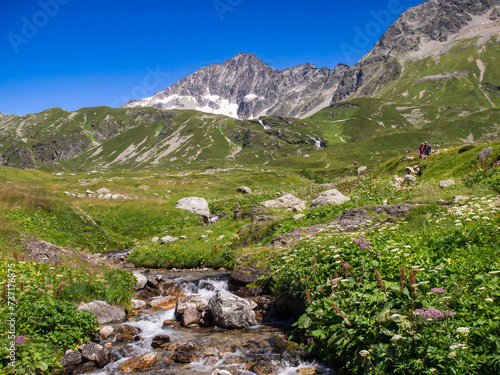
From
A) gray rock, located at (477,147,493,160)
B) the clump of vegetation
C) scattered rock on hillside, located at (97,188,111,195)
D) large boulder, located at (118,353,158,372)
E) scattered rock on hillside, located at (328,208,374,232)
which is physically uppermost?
gray rock, located at (477,147,493,160)

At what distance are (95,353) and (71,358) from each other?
619mm

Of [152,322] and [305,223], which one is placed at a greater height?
[305,223]

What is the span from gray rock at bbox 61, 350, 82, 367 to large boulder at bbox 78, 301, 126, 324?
7.90ft

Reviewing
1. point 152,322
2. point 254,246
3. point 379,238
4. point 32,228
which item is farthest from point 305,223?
point 32,228

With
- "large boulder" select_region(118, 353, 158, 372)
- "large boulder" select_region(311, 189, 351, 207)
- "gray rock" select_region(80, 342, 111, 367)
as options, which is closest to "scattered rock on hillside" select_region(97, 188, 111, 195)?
"large boulder" select_region(311, 189, 351, 207)

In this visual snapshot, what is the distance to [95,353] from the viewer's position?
354 inches

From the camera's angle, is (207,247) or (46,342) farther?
(207,247)

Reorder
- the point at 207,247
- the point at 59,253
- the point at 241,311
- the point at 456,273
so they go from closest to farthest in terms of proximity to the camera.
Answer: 1. the point at 456,273
2. the point at 241,311
3. the point at 59,253
4. the point at 207,247

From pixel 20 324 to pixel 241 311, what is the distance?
6.83 meters

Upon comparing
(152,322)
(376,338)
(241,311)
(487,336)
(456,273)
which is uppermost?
(456,273)

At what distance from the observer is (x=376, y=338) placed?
6621 mm

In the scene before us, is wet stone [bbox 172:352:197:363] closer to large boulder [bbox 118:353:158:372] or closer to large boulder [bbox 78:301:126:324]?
large boulder [bbox 118:353:158:372]

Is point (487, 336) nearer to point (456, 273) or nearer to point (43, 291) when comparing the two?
point (456, 273)

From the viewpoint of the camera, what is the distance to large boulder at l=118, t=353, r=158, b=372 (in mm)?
8848
